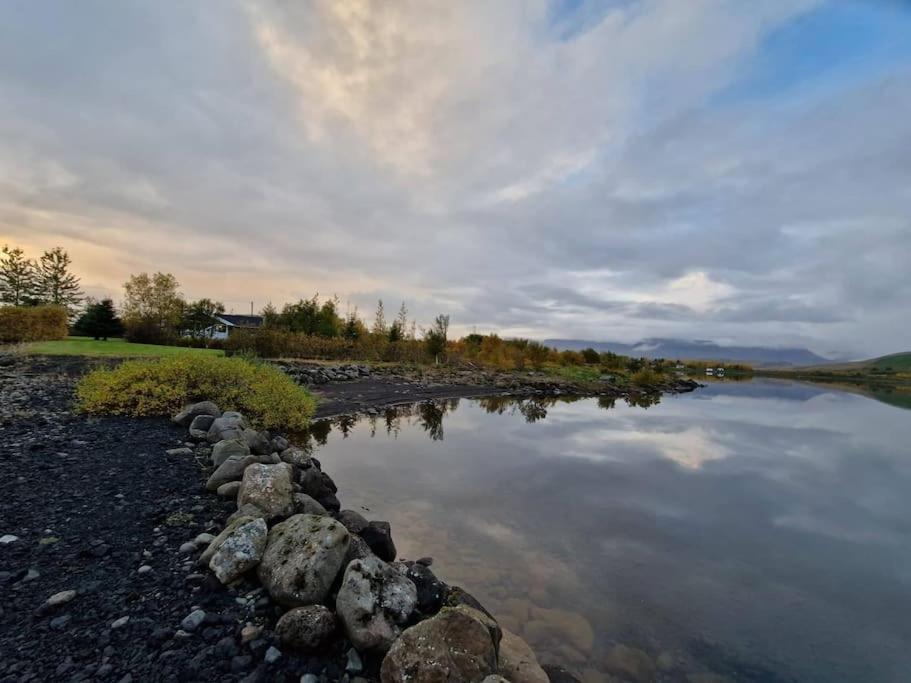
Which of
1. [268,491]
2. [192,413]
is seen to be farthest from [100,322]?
[268,491]

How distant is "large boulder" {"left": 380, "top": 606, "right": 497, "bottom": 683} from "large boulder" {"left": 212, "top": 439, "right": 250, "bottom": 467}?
4.08 meters

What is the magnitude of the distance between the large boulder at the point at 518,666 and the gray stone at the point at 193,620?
1.99 metres

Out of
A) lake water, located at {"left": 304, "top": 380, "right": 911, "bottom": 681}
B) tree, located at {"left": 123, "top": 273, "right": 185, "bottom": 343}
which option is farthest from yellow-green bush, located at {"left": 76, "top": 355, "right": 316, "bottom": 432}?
tree, located at {"left": 123, "top": 273, "right": 185, "bottom": 343}

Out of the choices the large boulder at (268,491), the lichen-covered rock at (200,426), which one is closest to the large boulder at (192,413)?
the lichen-covered rock at (200,426)

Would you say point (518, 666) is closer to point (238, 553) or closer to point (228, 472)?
point (238, 553)

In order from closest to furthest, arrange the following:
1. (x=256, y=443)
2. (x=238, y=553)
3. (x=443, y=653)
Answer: (x=443, y=653) < (x=238, y=553) < (x=256, y=443)

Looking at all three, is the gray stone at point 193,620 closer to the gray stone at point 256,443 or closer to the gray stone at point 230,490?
the gray stone at point 230,490

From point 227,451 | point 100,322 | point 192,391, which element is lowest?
point 227,451

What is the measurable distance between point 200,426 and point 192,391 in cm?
256

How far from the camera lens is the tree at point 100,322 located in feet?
90.1

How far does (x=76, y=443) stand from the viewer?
588cm

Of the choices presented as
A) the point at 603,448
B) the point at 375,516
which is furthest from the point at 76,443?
the point at 603,448

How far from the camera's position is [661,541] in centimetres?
585

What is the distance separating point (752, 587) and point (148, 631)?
601 centimetres
